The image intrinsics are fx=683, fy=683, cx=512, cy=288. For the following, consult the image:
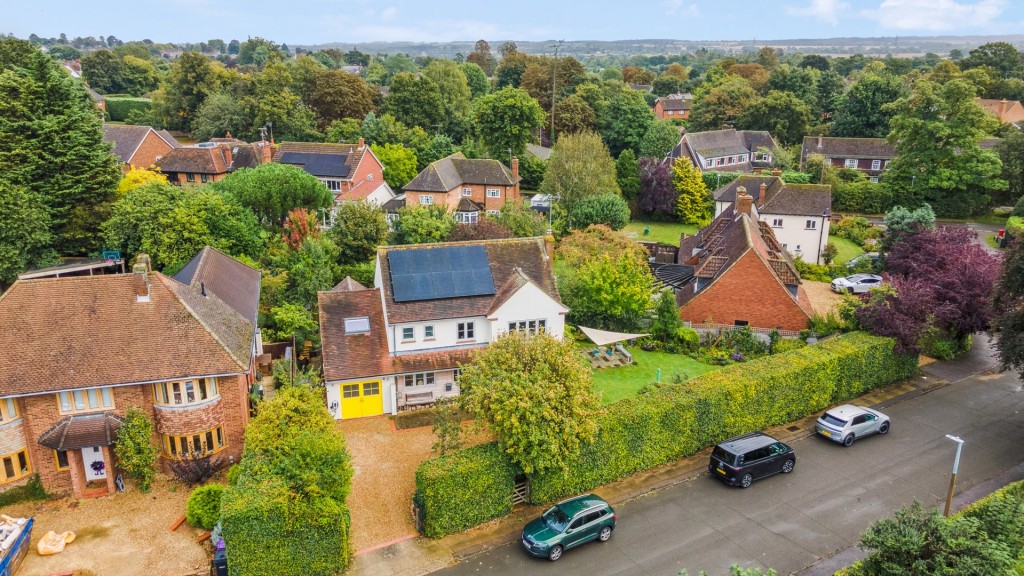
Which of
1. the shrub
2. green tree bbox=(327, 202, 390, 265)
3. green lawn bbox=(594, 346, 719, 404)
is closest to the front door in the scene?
the shrub

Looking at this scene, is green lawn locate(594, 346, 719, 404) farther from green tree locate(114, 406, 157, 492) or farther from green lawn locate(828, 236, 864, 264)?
green lawn locate(828, 236, 864, 264)

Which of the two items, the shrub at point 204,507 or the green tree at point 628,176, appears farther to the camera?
the green tree at point 628,176

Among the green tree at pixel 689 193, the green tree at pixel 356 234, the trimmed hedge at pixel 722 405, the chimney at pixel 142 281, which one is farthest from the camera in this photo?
the green tree at pixel 689 193

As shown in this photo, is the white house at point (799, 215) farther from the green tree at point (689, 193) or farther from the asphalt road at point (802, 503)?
the asphalt road at point (802, 503)

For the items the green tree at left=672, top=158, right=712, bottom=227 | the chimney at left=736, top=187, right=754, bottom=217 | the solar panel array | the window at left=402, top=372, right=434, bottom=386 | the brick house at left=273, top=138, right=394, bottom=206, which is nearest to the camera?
the window at left=402, top=372, right=434, bottom=386

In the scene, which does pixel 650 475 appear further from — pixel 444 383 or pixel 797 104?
pixel 797 104

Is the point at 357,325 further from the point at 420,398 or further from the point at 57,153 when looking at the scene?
the point at 57,153

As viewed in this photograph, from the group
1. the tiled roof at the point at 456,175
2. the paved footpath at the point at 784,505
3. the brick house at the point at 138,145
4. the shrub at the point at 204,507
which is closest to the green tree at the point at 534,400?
the paved footpath at the point at 784,505
